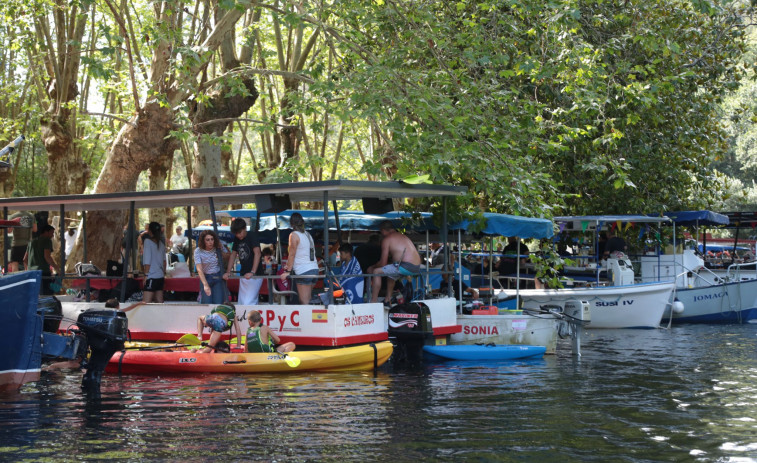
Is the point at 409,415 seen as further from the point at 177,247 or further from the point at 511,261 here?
the point at 177,247

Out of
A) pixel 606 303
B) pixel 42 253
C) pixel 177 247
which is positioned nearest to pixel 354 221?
pixel 42 253

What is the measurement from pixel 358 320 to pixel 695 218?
13165 millimetres

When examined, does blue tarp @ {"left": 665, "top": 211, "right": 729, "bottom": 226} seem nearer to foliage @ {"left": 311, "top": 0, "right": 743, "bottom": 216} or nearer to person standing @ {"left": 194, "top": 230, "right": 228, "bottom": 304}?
foliage @ {"left": 311, "top": 0, "right": 743, "bottom": 216}

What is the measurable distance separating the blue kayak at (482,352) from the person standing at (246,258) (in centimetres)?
307

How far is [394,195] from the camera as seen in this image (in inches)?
583

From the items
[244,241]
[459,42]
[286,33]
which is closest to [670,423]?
[244,241]

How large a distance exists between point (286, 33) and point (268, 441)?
73.1ft

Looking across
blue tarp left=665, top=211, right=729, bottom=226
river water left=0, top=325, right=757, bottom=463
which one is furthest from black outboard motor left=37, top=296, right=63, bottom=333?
blue tarp left=665, top=211, right=729, bottom=226

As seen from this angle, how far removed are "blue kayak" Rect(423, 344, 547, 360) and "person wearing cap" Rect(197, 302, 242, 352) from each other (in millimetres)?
3320

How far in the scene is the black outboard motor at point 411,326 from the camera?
1421cm

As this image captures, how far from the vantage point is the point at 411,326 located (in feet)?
46.8

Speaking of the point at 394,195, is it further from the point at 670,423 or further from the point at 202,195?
the point at 670,423

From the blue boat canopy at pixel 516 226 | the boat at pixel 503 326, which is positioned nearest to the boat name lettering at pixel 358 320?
the boat at pixel 503 326

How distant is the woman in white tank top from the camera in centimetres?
1371
